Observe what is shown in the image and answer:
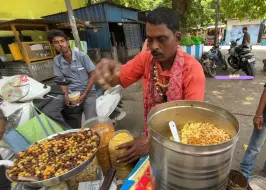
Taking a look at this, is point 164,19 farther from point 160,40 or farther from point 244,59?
point 244,59

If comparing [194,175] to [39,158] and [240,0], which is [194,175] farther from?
[240,0]

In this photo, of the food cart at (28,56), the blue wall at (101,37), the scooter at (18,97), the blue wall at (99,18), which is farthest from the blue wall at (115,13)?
the scooter at (18,97)

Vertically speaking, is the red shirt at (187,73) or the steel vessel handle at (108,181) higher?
the red shirt at (187,73)

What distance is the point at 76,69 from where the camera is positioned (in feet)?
10.2

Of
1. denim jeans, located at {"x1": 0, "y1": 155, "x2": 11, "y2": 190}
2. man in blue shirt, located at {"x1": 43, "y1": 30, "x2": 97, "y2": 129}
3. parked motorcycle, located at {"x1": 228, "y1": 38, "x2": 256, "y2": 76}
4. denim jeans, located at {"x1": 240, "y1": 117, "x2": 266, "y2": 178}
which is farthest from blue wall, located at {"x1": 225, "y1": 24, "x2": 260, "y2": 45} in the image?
denim jeans, located at {"x1": 0, "y1": 155, "x2": 11, "y2": 190}

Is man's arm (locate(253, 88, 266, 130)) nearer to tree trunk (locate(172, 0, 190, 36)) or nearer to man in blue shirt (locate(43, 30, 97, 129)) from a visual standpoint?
man in blue shirt (locate(43, 30, 97, 129))

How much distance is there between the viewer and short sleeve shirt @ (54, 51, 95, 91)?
3102mm

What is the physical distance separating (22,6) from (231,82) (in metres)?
8.96

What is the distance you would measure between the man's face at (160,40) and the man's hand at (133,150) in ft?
2.06

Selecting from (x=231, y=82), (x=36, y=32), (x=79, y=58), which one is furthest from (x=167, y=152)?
(x=36, y=32)

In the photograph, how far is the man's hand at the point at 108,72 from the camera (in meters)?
1.58

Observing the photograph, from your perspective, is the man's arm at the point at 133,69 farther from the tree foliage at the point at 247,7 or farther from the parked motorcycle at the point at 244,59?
the tree foliage at the point at 247,7

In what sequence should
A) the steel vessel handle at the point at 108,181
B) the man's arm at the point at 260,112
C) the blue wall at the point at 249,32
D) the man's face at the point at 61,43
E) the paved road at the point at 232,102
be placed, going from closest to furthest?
the steel vessel handle at the point at 108,181, the man's arm at the point at 260,112, the man's face at the point at 61,43, the paved road at the point at 232,102, the blue wall at the point at 249,32

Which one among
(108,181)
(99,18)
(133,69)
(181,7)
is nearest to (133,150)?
(108,181)
